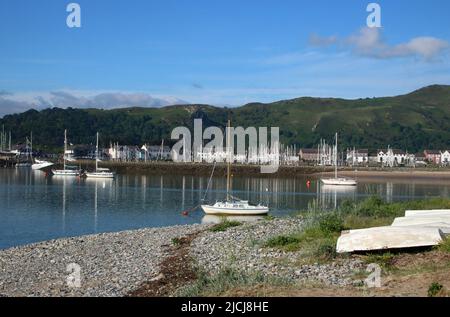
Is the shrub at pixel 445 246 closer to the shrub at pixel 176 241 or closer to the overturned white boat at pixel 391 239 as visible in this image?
the overturned white boat at pixel 391 239

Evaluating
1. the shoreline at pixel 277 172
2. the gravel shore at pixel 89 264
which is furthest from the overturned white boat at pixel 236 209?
the shoreline at pixel 277 172

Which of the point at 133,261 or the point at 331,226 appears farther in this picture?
the point at 331,226

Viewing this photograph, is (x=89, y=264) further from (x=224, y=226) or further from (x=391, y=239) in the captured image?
(x=391, y=239)

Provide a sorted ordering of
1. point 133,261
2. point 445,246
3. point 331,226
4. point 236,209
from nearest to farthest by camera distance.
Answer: point 445,246
point 133,261
point 331,226
point 236,209

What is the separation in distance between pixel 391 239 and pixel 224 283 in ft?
19.2

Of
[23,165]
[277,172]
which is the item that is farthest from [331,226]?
[23,165]

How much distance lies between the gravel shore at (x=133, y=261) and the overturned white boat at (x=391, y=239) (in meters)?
0.84

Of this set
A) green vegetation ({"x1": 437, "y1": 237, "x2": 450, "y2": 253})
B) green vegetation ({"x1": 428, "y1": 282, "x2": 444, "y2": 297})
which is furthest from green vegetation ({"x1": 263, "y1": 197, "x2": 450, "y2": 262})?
green vegetation ({"x1": 428, "y1": 282, "x2": 444, "y2": 297})

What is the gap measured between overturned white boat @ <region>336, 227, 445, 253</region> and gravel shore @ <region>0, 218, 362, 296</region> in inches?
33.1

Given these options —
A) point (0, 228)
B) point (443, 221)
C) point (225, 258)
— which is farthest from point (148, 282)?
point (0, 228)

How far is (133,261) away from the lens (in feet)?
68.5

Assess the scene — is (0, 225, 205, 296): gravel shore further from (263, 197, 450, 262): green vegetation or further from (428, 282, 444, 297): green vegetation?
(428, 282, 444, 297): green vegetation

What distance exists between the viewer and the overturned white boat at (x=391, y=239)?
16984mm
